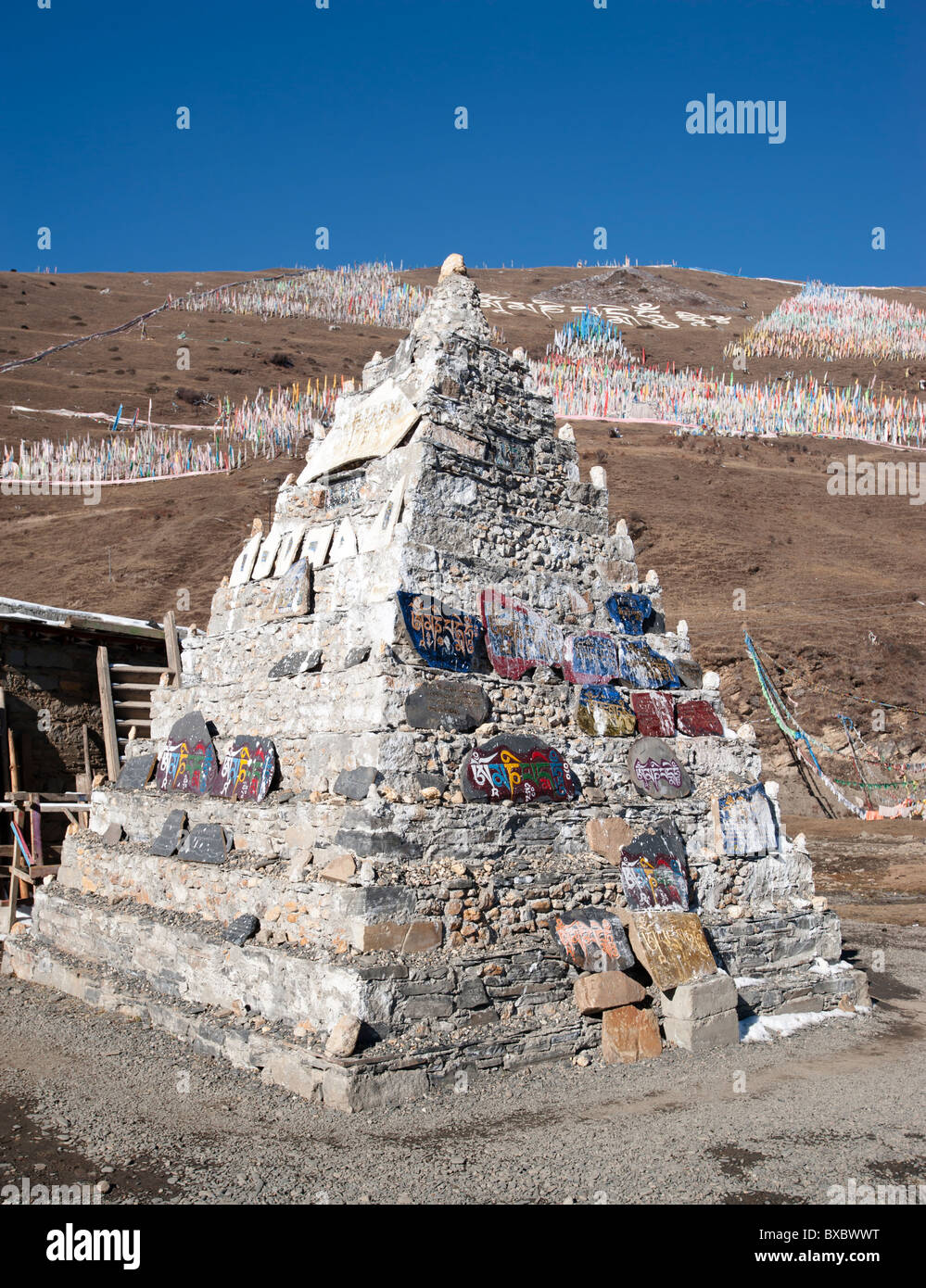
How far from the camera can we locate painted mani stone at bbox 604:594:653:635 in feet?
35.7

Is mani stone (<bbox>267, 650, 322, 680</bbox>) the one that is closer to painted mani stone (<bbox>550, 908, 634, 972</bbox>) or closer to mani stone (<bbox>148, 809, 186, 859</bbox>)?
mani stone (<bbox>148, 809, 186, 859</bbox>)

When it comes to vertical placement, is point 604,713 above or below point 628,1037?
above

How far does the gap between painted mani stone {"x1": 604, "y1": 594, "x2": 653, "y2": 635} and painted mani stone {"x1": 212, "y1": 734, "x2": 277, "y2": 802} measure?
4408 mm

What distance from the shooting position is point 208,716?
34.2ft

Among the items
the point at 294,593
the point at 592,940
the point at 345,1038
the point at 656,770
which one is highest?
the point at 294,593

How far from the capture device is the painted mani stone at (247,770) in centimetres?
882

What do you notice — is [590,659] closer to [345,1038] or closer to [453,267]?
[345,1038]

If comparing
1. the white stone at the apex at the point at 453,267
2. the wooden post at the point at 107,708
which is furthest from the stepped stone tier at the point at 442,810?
the wooden post at the point at 107,708

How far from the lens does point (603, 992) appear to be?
753 cm

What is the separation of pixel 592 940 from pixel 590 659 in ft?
10.8

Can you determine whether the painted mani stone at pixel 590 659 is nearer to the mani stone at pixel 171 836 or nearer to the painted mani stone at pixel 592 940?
the painted mani stone at pixel 592 940

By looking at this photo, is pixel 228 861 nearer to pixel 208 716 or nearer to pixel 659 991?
pixel 208 716

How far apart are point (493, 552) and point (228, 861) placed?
4256mm

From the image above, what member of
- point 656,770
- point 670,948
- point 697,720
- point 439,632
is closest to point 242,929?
point 439,632
